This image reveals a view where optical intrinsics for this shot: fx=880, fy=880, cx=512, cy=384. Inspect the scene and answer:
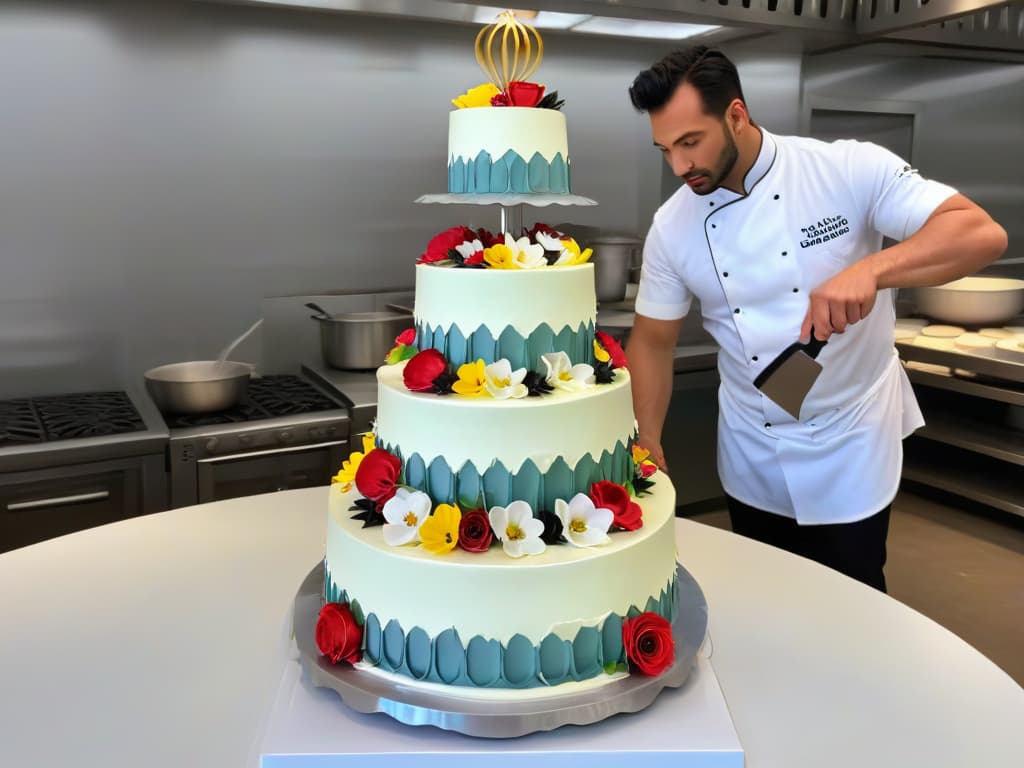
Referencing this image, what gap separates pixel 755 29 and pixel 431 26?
3.91ft

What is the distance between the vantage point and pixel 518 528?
111 cm

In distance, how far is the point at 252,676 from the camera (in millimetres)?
1204

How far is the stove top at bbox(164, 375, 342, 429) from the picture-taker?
2615 millimetres

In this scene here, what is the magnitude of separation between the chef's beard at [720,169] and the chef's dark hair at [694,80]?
0.06 m

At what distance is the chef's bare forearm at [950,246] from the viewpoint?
1677mm

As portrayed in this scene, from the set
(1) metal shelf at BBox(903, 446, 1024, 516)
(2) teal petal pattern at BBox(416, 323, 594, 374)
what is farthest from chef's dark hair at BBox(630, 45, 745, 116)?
(1) metal shelf at BBox(903, 446, 1024, 516)

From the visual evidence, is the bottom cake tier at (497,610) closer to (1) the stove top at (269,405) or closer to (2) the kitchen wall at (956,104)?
(1) the stove top at (269,405)

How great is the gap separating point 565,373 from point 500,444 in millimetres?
146

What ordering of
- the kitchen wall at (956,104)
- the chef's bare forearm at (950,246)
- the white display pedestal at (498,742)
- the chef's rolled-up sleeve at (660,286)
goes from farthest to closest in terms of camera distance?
the kitchen wall at (956,104), the chef's rolled-up sleeve at (660,286), the chef's bare forearm at (950,246), the white display pedestal at (498,742)

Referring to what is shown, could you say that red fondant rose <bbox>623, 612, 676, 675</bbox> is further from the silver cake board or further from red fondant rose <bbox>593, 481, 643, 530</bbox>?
red fondant rose <bbox>593, 481, 643, 530</bbox>

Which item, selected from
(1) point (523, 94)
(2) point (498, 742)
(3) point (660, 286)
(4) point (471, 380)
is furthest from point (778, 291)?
(2) point (498, 742)

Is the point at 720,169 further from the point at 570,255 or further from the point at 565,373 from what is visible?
the point at 565,373

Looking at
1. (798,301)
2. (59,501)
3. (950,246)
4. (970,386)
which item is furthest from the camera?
(970,386)

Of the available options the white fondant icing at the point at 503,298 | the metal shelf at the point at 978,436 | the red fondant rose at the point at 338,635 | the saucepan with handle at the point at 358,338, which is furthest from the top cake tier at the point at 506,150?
the metal shelf at the point at 978,436
